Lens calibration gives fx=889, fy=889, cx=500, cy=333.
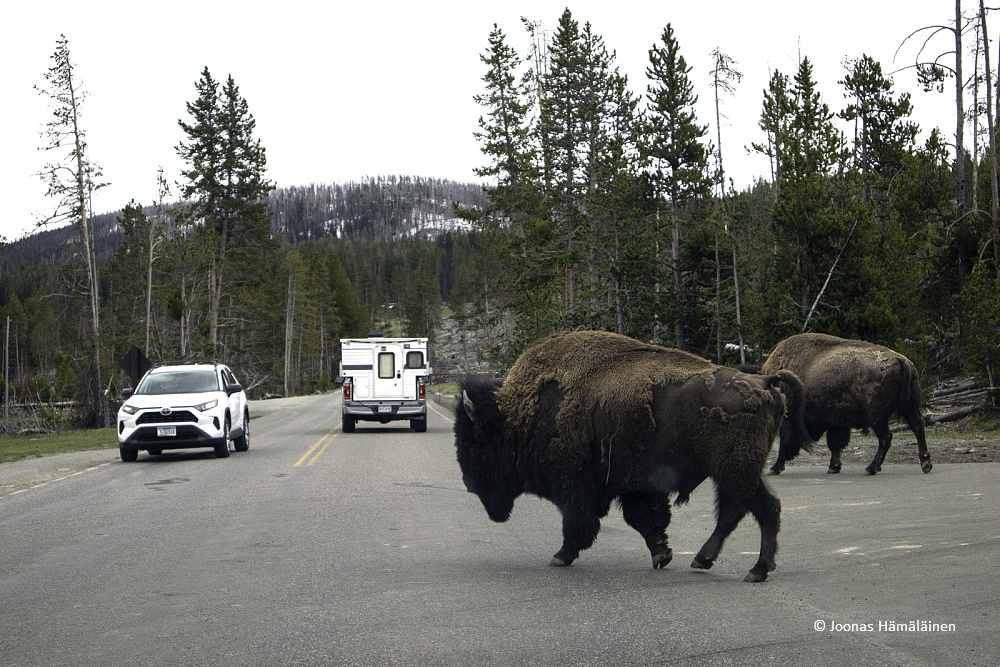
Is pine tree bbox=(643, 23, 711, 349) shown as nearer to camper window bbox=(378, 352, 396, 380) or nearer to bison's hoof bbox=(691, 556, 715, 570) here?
camper window bbox=(378, 352, 396, 380)

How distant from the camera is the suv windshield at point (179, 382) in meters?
19.4

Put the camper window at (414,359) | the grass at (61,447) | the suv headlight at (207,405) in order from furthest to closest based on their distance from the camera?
the camper window at (414,359) < the grass at (61,447) < the suv headlight at (207,405)

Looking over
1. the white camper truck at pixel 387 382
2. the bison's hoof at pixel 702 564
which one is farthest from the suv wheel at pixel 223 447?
the bison's hoof at pixel 702 564

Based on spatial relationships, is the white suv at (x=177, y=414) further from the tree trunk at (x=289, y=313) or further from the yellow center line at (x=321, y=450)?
the tree trunk at (x=289, y=313)

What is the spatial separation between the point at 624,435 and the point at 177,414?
13848 mm

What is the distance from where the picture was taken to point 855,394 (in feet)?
41.5

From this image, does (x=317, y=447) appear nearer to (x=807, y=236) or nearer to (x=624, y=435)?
(x=807, y=236)

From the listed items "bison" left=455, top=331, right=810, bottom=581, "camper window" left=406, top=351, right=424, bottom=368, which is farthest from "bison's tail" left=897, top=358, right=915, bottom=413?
"camper window" left=406, top=351, right=424, bottom=368

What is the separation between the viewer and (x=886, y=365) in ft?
41.1

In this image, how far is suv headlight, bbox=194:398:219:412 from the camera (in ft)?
60.7

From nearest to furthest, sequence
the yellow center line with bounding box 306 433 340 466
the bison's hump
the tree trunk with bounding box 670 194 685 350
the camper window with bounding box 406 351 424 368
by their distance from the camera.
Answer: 1. the bison's hump
2. the yellow center line with bounding box 306 433 340 466
3. the camper window with bounding box 406 351 424 368
4. the tree trunk with bounding box 670 194 685 350

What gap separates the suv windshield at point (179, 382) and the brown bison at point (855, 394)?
12356 mm

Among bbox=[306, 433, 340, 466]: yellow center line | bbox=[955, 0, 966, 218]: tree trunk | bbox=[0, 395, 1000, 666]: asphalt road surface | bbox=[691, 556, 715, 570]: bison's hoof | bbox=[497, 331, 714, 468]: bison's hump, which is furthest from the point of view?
bbox=[955, 0, 966, 218]: tree trunk

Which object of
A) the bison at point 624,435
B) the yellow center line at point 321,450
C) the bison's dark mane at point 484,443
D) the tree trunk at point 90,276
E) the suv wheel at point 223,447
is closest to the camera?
the bison at point 624,435
